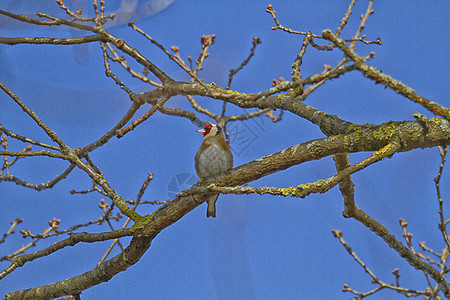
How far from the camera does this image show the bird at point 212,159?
424 cm

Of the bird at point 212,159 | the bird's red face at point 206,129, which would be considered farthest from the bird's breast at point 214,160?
the bird's red face at point 206,129

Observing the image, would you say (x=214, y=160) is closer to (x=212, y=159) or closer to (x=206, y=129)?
(x=212, y=159)

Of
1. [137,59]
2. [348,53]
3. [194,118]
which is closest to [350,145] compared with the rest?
[348,53]

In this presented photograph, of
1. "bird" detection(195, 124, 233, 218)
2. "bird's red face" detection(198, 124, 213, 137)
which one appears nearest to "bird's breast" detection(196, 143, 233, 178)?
"bird" detection(195, 124, 233, 218)

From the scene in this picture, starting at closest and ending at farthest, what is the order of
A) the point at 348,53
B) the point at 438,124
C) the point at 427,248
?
1. the point at 348,53
2. the point at 438,124
3. the point at 427,248

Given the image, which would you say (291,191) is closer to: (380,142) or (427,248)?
(380,142)

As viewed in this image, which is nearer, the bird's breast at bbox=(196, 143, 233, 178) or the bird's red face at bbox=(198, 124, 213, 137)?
the bird's breast at bbox=(196, 143, 233, 178)

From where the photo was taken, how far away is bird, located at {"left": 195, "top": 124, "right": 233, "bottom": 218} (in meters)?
4.24

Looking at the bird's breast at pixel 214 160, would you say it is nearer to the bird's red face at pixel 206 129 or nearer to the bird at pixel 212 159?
the bird at pixel 212 159

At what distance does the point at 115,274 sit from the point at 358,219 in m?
1.78

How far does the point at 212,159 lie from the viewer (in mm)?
4246

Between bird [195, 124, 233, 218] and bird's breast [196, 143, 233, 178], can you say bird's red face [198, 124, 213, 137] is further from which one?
bird's breast [196, 143, 233, 178]

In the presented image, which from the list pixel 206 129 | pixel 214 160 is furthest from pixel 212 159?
pixel 206 129

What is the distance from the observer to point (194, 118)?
14.2 feet
